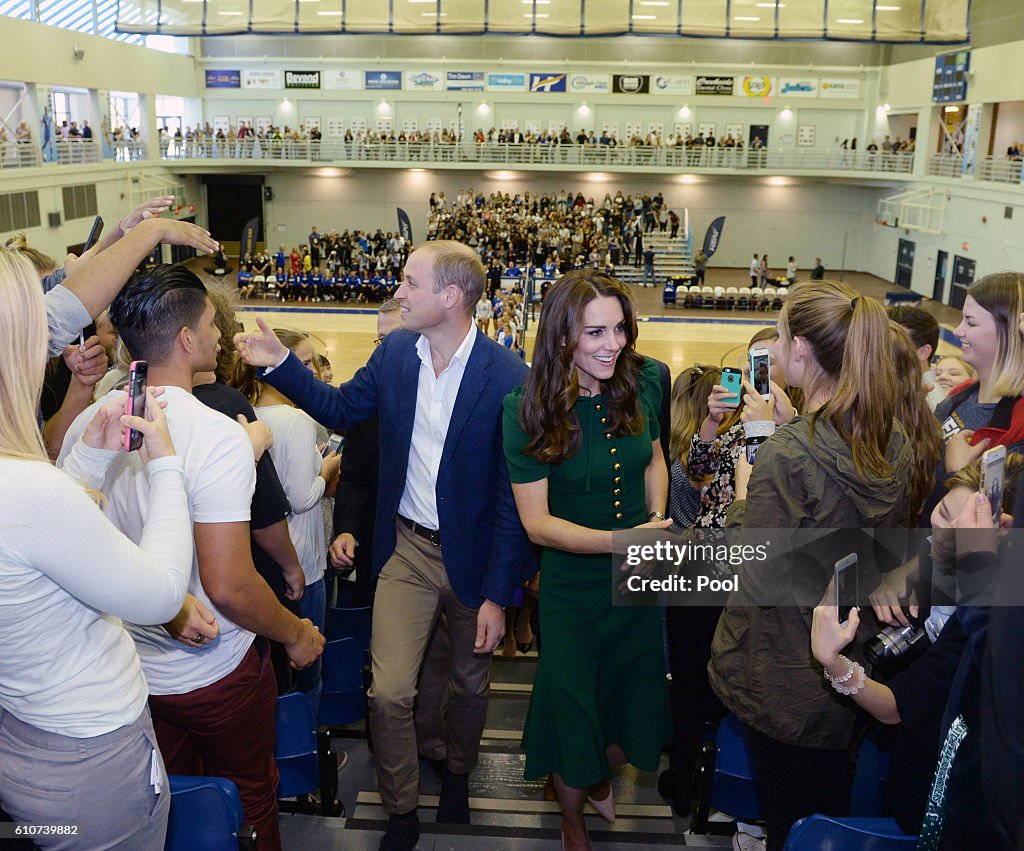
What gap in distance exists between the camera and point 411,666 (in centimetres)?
269

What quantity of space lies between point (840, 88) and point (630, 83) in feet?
22.7

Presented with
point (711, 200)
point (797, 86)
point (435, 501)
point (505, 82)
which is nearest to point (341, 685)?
point (435, 501)

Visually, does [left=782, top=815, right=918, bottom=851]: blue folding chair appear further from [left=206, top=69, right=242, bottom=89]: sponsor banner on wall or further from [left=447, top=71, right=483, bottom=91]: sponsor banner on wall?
[left=206, top=69, right=242, bottom=89]: sponsor banner on wall

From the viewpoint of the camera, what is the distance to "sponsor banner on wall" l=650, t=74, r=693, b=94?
96.7ft

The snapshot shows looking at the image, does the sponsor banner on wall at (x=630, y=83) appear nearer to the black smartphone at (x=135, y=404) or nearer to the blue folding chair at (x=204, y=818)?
the black smartphone at (x=135, y=404)

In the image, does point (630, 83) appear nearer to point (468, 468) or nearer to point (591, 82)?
point (591, 82)

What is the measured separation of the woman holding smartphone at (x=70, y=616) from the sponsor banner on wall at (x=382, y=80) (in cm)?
3078

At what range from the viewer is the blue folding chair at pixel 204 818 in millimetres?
1856

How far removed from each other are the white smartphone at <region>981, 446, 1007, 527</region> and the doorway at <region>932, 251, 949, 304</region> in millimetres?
Result: 26314

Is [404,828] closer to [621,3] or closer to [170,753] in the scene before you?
[170,753]

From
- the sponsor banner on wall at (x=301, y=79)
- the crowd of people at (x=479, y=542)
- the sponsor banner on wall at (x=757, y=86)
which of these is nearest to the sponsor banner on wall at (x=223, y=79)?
the sponsor banner on wall at (x=301, y=79)

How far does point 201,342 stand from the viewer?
2148 millimetres

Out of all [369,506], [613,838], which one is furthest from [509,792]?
[369,506]

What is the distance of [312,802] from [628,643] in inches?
41.6
